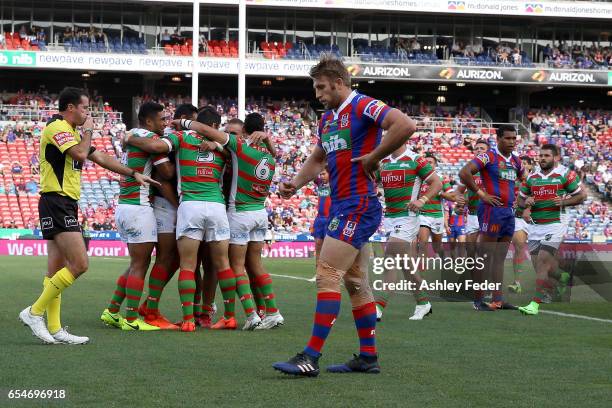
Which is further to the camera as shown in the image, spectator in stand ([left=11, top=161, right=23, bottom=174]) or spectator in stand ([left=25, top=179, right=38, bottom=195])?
spectator in stand ([left=11, top=161, right=23, bottom=174])

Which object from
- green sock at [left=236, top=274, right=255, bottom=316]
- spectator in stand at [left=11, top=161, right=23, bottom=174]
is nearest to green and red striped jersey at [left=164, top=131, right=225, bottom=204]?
green sock at [left=236, top=274, right=255, bottom=316]

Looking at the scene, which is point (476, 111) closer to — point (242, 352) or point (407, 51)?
point (407, 51)

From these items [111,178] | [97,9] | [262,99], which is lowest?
[111,178]

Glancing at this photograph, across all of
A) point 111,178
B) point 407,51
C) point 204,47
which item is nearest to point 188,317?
point 111,178

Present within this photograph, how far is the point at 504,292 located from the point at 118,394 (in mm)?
9309

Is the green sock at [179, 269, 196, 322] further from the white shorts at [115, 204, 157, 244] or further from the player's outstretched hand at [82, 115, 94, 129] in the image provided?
the player's outstretched hand at [82, 115, 94, 129]

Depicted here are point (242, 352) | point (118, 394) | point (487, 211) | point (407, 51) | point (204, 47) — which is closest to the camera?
point (118, 394)

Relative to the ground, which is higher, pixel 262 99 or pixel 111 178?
pixel 262 99

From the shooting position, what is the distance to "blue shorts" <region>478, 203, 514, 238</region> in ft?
44.4

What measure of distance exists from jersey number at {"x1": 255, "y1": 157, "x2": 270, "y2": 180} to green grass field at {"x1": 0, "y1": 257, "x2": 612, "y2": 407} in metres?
1.63

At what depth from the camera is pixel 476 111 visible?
5303 centimetres

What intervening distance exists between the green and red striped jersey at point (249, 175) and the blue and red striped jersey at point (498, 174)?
148 inches

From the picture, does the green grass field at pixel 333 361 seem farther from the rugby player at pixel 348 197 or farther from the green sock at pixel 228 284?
the green sock at pixel 228 284

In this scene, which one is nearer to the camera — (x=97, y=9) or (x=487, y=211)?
(x=487, y=211)
